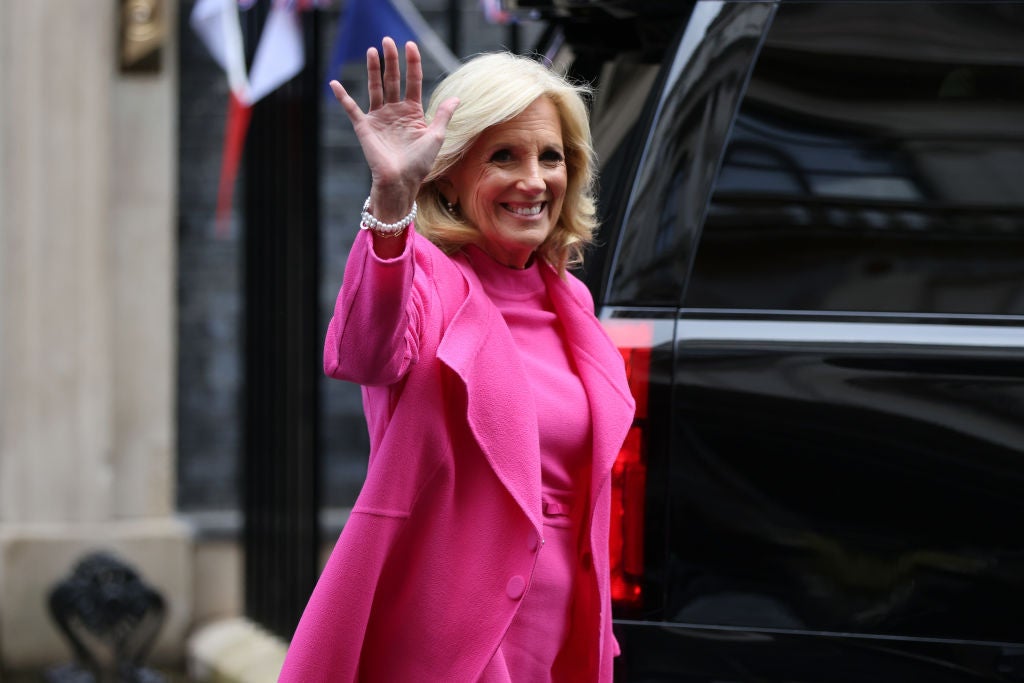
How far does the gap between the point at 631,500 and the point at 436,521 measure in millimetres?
543

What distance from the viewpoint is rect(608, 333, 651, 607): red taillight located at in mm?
2705

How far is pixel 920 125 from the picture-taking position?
2.76m

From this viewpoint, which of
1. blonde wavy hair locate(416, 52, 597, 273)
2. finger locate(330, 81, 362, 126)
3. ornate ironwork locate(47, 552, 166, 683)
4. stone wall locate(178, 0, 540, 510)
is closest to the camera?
finger locate(330, 81, 362, 126)

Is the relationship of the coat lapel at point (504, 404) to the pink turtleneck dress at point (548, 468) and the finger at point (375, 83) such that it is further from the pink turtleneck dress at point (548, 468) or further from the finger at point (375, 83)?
the finger at point (375, 83)

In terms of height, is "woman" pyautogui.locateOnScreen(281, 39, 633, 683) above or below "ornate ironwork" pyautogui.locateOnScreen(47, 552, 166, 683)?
above

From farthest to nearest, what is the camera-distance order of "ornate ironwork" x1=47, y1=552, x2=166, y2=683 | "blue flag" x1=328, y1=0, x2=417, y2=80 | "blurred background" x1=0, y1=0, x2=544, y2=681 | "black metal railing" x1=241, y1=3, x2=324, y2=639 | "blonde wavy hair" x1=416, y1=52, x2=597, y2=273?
"blurred background" x1=0, y1=0, x2=544, y2=681 → "ornate ironwork" x1=47, y1=552, x2=166, y2=683 → "blue flag" x1=328, y1=0, x2=417, y2=80 → "black metal railing" x1=241, y1=3, x2=324, y2=639 → "blonde wavy hair" x1=416, y1=52, x2=597, y2=273

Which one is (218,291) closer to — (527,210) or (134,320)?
(134,320)

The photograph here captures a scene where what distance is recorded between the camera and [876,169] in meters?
2.75

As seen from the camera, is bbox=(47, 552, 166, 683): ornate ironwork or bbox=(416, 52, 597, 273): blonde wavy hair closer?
bbox=(416, 52, 597, 273): blonde wavy hair

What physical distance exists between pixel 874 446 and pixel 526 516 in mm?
687

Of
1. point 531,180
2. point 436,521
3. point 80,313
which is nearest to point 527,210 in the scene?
point 531,180

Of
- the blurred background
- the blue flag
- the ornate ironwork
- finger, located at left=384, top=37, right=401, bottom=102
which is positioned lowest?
the ornate ironwork

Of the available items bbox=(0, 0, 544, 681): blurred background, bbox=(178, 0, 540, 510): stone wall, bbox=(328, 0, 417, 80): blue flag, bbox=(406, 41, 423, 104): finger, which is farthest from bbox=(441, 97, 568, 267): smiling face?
bbox=(178, 0, 540, 510): stone wall

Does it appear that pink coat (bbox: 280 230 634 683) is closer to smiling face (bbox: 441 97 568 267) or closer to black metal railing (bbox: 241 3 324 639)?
smiling face (bbox: 441 97 568 267)
